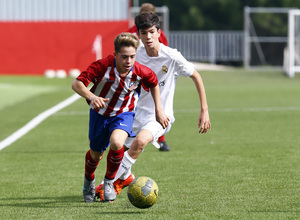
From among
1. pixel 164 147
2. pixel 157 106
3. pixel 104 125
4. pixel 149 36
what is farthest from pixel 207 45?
pixel 104 125

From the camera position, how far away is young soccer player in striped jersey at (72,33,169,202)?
5.93 m

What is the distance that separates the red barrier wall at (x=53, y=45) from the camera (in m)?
30.6

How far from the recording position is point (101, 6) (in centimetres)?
3125

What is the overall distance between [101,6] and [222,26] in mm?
18361

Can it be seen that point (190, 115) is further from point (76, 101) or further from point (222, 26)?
point (222, 26)

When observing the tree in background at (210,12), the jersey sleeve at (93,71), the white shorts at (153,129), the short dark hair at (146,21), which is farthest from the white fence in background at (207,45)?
the jersey sleeve at (93,71)

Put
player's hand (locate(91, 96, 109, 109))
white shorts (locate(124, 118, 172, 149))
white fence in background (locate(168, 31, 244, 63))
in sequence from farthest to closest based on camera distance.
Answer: white fence in background (locate(168, 31, 244, 63))
white shorts (locate(124, 118, 172, 149))
player's hand (locate(91, 96, 109, 109))

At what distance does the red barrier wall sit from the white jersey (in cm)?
2377

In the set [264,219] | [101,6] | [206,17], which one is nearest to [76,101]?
[264,219]

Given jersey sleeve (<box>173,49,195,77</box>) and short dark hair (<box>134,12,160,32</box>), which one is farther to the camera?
jersey sleeve (<box>173,49,195,77</box>)

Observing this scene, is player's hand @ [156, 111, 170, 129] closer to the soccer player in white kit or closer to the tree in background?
the soccer player in white kit

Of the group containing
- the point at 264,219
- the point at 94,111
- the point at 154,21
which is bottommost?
the point at 264,219

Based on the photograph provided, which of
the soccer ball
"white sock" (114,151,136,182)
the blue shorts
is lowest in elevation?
the soccer ball

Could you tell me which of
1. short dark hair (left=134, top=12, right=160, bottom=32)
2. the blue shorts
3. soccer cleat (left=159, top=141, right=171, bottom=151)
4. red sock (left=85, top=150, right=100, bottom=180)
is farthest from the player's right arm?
soccer cleat (left=159, top=141, right=171, bottom=151)
